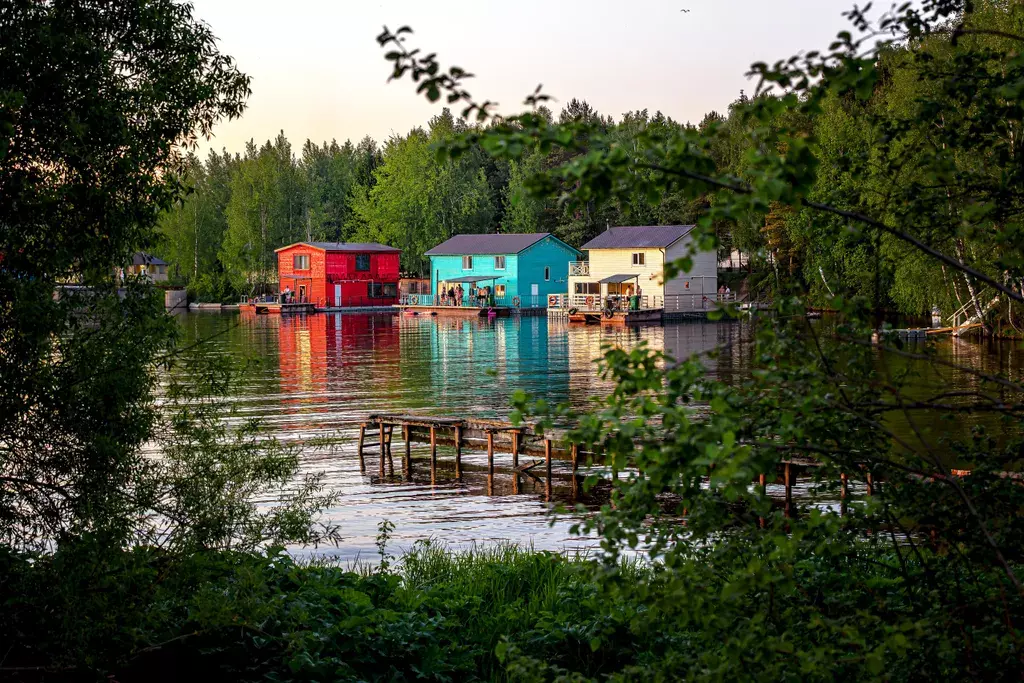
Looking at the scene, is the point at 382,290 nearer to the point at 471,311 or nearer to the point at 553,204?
the point at 471,311

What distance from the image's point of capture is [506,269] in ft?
291

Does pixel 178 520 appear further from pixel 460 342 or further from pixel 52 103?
pixel 460 342

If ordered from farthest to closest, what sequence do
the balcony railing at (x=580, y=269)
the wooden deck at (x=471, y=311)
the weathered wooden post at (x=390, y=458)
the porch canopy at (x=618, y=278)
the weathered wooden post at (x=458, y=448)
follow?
the wooden deck at (x=471, y=311) < the balcony railing at (x=580, y=269) < the porch canopy at (x=618, y=278) < the weathered wooden post at (x=390, y=458) < the weathered wooden post at (x=458, y=448)

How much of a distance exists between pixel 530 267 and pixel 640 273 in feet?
42.3

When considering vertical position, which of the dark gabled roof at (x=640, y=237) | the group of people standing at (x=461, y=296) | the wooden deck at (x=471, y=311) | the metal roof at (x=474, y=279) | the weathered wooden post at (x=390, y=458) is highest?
the dark gabled roof at (x=640, y=237)

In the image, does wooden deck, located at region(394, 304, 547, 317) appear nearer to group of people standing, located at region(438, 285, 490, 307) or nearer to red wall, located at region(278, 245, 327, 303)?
group of people standing, located at region(438, 285, 490, 307)

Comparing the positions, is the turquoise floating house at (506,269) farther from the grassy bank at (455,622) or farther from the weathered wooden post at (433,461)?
the grassy bank at (455,622)

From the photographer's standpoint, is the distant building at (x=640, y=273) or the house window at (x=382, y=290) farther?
the house window at (x=382, y=290)

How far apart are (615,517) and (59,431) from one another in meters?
5.18

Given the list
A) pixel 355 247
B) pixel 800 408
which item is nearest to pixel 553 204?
pixel 355 247

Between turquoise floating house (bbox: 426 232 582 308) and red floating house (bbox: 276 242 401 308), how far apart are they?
8.17 metres

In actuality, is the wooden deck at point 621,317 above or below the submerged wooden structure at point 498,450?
above

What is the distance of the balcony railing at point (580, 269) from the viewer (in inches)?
3292

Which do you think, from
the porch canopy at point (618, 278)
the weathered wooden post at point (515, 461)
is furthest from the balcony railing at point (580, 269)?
→ the weathered wooden post at point (515, 461)
